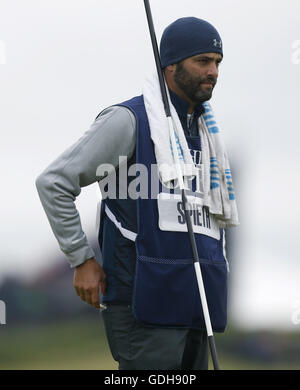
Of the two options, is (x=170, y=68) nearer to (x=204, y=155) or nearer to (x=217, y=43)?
(x=217, y=43)

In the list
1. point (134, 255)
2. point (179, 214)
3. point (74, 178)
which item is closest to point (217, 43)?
point (179, 214)

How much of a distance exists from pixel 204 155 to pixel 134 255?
561 millimetres

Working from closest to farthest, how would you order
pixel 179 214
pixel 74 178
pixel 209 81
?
pixel 74 178 < pixel 179 214 < pixel 209 81

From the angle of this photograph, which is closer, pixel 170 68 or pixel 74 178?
pixel 74 178

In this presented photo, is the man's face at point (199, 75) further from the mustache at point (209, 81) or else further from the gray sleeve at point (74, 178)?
the gray sleeve at point (74, 178)

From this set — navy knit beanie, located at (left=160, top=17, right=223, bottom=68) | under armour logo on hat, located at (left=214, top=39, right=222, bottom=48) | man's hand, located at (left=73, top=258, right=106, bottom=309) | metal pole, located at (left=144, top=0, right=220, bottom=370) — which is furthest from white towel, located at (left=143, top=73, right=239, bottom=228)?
man's hand, located at (left=73, top=258, right=106, bottom=309)

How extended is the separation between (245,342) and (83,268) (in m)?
6.54

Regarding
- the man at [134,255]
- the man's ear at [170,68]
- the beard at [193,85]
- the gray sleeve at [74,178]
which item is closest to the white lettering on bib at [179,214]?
the man at [134,255]

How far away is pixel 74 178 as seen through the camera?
3.21 metres

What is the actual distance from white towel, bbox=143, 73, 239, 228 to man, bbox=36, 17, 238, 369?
0.04m

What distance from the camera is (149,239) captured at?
3.25 m

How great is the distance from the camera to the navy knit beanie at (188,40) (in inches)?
137

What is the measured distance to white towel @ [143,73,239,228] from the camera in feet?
10.9

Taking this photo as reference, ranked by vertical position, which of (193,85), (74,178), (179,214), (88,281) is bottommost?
(88,281)
